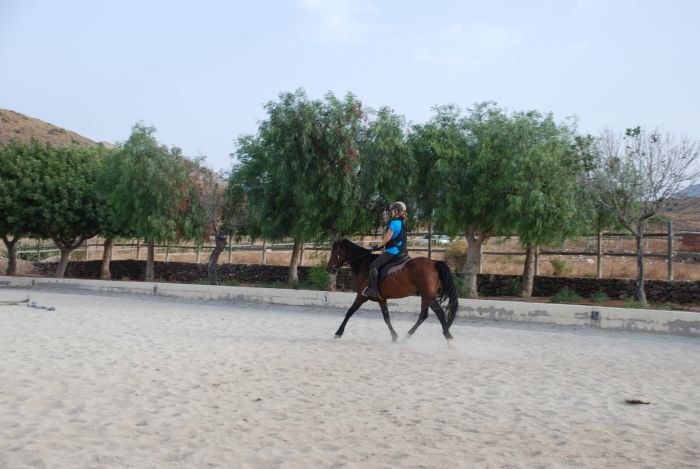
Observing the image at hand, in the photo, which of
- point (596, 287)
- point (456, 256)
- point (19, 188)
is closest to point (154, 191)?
point (19, 188)

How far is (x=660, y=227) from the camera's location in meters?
29.1

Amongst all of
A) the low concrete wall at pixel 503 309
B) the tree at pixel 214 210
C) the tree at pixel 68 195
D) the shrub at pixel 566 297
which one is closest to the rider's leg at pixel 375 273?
the low concrete wall at pixel 503 309

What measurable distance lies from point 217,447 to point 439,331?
913 cm

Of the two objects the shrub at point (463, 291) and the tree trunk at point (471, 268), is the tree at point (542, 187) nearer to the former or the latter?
the tree trunk at point (471, 268)

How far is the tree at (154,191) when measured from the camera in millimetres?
28047

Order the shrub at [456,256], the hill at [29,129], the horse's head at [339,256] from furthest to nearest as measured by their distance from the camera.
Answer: the hill at [29,129]
the shrub at [456,256]
the horse's head at [339,256]

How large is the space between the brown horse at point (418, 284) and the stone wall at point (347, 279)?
12.5 meters

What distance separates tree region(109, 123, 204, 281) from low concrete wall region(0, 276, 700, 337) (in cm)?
540

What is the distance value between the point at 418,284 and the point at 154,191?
19.1 metres

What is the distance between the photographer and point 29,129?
3846 inches

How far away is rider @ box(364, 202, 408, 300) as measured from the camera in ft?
38.3

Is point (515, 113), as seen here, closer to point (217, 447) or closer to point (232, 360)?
point (232, 360)

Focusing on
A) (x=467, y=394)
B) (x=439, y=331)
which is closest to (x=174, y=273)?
(x=439, y=331)

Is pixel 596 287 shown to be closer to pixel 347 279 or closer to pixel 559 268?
pixel 559 268
